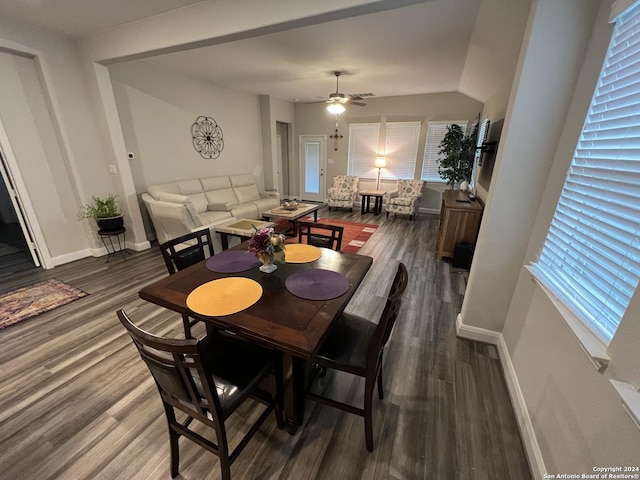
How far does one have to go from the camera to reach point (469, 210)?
11.4 ft

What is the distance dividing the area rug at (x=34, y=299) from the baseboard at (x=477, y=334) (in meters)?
3.80

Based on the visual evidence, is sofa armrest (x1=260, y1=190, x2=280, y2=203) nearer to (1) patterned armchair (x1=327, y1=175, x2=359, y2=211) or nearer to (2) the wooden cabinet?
(1) patterned armchair (x1=327, y1=175, x2=359, y2=211)

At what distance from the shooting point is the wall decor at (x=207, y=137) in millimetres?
5055

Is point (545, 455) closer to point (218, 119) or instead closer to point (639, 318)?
point (639, 318)

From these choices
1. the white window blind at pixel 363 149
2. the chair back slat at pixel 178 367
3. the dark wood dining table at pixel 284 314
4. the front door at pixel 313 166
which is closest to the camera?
the chair back slat at pixel 178 367

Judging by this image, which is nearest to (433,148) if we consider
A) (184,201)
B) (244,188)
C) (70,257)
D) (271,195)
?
(271,195)

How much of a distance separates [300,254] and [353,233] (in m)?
3.17

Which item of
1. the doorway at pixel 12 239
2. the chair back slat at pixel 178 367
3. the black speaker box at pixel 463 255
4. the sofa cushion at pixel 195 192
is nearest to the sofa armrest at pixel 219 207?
the sofa cushion at pixel 195 192

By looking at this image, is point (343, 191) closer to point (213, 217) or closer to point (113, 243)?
point (213, 217)

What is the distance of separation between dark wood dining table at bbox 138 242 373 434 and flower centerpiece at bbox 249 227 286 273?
0.07 meters

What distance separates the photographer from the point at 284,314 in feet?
4.18

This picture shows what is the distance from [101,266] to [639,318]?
479 cm

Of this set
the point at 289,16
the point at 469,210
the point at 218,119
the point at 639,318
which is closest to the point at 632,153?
the point at 639,318

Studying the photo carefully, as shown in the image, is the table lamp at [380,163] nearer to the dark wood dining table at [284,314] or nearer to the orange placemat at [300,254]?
the orange placemat at [300,254]
